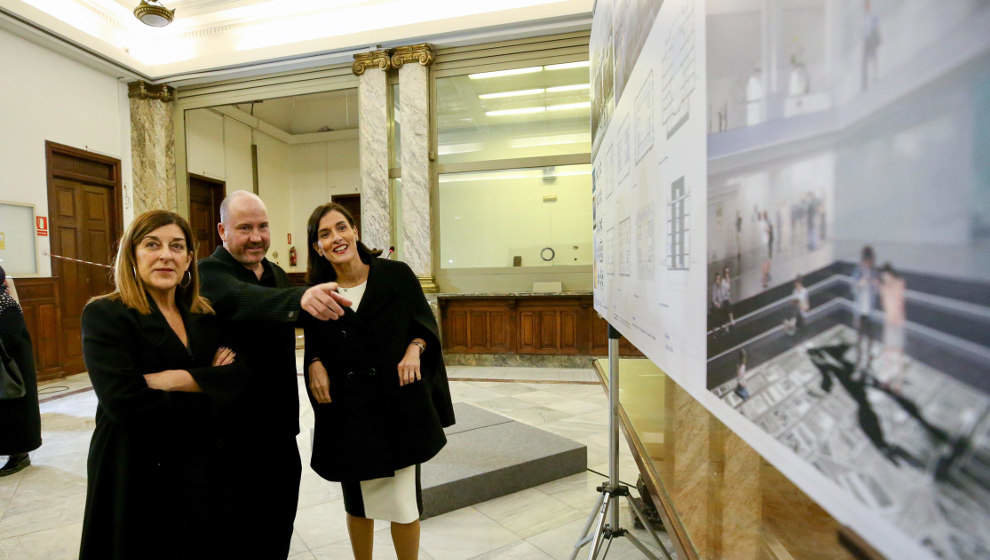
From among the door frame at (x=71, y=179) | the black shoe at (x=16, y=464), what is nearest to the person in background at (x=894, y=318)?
the black shoe at (x=16, y=464)

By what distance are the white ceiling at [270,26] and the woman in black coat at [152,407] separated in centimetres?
676

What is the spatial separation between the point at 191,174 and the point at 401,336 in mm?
10218

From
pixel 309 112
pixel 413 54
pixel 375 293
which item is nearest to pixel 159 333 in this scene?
pixel 375 293

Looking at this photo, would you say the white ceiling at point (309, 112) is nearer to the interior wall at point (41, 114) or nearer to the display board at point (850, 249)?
the interior wall at point (41, 114)

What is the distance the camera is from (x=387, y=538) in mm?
2791

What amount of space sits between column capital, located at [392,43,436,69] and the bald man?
652cm

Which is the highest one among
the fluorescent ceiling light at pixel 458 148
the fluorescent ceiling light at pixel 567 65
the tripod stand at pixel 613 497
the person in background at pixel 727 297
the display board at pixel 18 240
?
the fluorescent ceiling light at pixel 567 65

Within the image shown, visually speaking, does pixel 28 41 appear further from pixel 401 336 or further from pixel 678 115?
pixel 678 115

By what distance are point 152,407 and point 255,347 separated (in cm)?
47

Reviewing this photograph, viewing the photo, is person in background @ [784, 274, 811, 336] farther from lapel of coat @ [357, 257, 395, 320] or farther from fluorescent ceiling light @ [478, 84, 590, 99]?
fluorescent ceiling light @ [478, 84, 590, 99]

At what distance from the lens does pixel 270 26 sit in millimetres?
8359

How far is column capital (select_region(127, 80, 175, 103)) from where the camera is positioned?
8.80m

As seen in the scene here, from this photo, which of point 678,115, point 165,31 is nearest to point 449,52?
point 165,31

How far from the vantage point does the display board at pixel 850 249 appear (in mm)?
329
